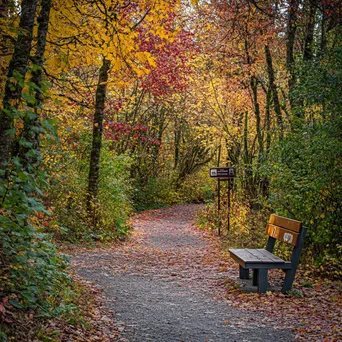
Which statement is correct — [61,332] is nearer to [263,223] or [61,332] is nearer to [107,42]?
[107,42]

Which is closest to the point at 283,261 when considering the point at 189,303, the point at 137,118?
the point at 189,303

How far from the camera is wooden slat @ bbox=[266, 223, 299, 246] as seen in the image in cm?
697

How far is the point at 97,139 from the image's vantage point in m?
12.8

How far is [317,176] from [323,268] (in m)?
1.61

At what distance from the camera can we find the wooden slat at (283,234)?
697cm

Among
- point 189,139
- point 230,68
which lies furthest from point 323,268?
point 189,139

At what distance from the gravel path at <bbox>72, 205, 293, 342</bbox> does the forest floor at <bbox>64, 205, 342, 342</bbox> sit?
0.01 metres

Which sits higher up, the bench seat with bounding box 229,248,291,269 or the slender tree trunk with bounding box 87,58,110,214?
the slender tree trunk with bounding box 87,58,110,214

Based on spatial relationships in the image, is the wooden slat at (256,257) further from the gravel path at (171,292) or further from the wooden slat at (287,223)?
the gravel path at (171,292)

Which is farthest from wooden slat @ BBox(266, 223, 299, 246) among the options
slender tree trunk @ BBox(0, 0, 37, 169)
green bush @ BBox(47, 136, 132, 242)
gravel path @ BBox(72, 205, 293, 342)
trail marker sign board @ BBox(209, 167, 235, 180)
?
trail marker sign board @ BBox(209, 167, 235, 180)

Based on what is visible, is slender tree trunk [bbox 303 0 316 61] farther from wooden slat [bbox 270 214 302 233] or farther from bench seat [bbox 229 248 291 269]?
bench seat [bbox 229 248 291 269]

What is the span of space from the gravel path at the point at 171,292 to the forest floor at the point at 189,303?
0.01m

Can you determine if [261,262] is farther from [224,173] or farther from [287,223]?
[224,173]

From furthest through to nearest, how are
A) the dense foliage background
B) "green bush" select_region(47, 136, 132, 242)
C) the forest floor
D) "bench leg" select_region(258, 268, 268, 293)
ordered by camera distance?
"green bush" select_region(47, 136, 132, 242) → "bench leg" select_region(258, 268, 268, 293) → the forest floor → the dense foliage background
